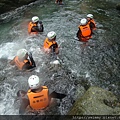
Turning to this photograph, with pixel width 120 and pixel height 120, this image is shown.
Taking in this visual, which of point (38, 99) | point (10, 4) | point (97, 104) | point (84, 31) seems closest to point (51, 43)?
point (84, 31)

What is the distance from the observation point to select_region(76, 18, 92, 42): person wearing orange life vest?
1088 centimetres

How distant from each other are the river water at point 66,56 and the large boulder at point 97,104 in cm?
136

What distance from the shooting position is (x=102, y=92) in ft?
19.2

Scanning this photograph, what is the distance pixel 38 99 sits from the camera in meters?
5.86

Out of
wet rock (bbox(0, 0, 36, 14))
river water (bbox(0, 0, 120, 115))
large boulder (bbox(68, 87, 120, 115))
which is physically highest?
large boulder (bbox(68, 87, 120, 115))

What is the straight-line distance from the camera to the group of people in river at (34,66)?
19.1 ft

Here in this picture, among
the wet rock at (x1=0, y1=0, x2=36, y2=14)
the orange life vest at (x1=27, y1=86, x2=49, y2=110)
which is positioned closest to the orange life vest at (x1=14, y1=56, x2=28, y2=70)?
the orange life vest at (x1=27, y1=86, x2=49, y2=110)

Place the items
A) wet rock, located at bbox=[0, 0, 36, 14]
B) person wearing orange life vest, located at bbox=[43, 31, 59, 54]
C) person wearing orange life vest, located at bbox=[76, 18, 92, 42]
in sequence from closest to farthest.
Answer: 1. person wearing orange life vest, located at bbox=[43, 31, 59, 54]
2. person wearing orange life vest, located at bbox=[76, 18, 92, 42]
3. wet rock, located at bbox=[0, 0, 36, 14]

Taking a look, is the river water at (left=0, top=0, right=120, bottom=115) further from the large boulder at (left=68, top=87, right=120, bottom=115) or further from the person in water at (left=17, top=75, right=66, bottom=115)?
the large boulder at (left=68, top=87, right=120, bottom=115)

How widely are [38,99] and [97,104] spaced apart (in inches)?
64.6

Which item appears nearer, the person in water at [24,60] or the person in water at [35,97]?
the person in water at [35,97]

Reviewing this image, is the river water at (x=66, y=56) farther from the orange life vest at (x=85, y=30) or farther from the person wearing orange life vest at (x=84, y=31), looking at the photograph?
the orange life vest at (x=85, y=30)

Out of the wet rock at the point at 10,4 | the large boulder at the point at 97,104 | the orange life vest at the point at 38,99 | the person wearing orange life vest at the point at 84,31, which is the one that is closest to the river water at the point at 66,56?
the person wearing orange life vest at the point at 84,31

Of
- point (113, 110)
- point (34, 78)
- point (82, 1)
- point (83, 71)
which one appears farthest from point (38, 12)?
point (113, 110)
